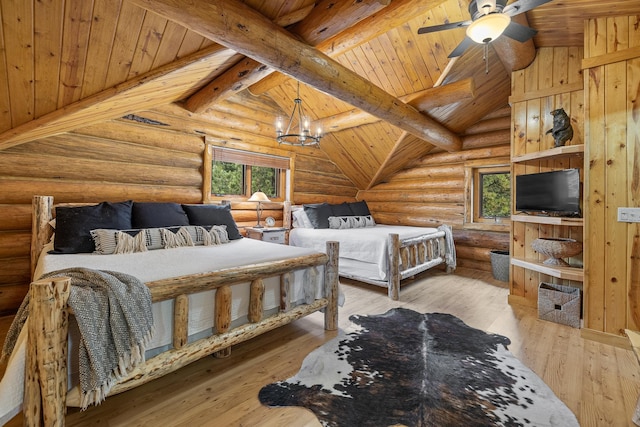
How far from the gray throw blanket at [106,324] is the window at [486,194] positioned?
4957mm

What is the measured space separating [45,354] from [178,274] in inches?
24.9

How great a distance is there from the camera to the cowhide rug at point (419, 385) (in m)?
1.55

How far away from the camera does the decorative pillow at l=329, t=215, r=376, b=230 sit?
4734 mm

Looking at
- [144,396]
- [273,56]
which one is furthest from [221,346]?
[273,56]

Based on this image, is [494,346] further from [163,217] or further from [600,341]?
[163,217]

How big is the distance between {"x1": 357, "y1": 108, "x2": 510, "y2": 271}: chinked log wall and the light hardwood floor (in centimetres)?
195

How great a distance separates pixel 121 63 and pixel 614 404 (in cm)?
378

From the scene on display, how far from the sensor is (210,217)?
3291 mm

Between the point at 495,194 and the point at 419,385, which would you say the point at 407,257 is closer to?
the point at 419,385

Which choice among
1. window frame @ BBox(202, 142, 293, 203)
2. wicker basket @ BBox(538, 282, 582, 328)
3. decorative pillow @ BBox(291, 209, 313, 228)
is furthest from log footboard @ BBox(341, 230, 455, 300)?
window frame @ BBox(202, 142, 293, 203)

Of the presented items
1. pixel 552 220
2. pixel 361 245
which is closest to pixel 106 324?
pixel 361 245

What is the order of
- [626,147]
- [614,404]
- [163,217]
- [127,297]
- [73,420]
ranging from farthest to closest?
[163,217] → [626,147] → [614,404] → [73,420] → [127,297]

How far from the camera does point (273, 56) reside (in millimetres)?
2160

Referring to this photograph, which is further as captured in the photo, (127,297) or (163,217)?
(163,217)
